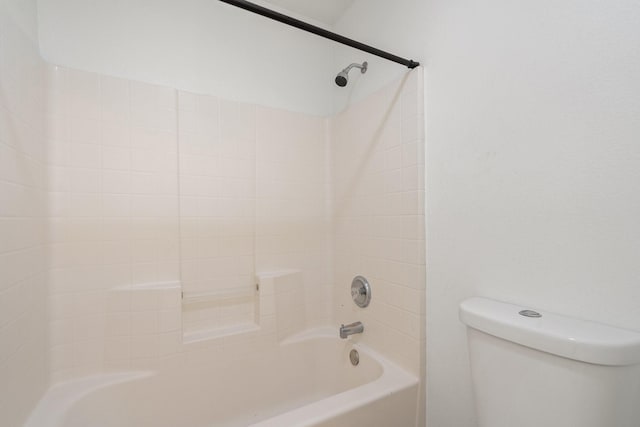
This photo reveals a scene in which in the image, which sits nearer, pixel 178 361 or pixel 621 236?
pixel 621 236

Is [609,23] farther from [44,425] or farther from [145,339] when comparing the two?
[44,425]

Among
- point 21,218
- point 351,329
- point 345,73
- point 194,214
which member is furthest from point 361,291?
point 21,218

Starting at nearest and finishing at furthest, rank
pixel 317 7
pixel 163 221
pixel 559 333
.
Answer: pixel 559 333 < pixel 163 221 < pixel 317 7

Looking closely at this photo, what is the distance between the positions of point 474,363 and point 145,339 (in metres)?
1.36

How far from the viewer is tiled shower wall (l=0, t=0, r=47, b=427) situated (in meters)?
0.86

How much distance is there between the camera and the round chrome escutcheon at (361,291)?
1.44 m

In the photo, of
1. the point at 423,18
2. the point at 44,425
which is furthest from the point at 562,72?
the point at 44,425

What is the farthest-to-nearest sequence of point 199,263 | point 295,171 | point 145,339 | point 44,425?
point 295,171 → point 199,263 → point 145,339 → point 44,425

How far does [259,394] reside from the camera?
145 cm

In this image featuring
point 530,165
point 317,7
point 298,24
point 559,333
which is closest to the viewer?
point 559,333

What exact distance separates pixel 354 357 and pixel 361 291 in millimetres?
346

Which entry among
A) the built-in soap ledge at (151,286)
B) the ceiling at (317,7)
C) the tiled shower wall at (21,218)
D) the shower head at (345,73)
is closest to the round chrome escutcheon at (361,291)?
the built-in soap ledge at (151,286)

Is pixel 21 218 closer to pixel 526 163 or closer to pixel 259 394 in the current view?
pixel 259 394

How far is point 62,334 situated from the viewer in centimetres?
115
